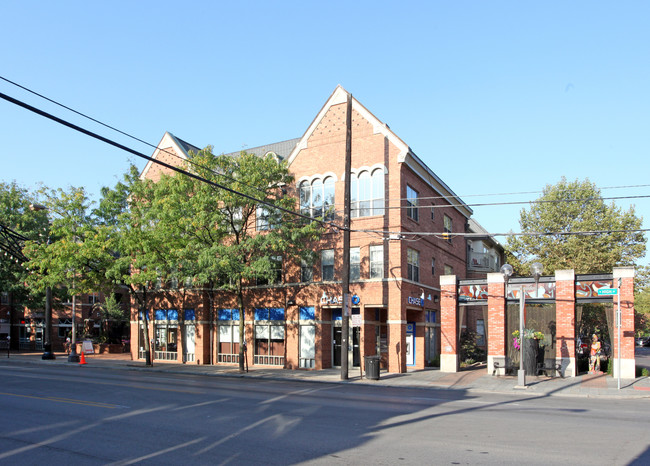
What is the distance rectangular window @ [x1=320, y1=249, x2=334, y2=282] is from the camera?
28344 millimetres

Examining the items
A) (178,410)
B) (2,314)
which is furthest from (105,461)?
(2,314)

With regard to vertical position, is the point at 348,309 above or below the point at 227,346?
above

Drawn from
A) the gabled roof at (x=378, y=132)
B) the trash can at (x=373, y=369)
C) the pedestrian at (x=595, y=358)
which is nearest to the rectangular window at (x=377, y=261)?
the gabled roof at (x=378, y=132)

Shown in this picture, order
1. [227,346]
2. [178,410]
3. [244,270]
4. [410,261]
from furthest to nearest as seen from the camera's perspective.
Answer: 1. [227,346]
2. [410,261]
3. [244,270]
4. [178,410]

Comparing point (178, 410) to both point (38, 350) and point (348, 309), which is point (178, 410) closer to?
point (348, 309)

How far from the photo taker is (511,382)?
22.1 meters

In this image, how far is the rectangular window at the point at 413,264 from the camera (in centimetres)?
2820

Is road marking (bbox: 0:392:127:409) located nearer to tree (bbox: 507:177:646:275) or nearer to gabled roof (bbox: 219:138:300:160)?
gabled roof (bbox: 219:138:300:160)

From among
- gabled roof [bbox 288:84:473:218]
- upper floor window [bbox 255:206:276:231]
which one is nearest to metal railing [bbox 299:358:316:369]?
upper floor window [bbox 255:206:276:231]

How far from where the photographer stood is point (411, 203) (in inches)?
1141

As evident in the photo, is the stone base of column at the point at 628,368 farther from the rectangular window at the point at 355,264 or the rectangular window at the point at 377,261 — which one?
the rectangular window at the point at 355,264

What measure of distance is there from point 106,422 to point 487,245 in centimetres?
3887

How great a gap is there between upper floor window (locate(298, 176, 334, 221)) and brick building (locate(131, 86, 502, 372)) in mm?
57

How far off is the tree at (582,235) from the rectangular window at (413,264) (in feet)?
43.3
